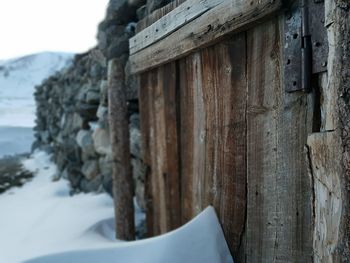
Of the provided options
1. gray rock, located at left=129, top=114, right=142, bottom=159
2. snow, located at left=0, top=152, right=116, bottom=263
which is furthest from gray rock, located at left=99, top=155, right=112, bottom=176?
gray rock, located at left=129, top=114, right=142, bottom=159

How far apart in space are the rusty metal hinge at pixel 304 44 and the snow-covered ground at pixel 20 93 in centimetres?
1243

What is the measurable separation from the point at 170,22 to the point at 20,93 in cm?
2532

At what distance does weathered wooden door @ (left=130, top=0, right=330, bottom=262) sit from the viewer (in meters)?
1.26

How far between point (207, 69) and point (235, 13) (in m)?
0.36

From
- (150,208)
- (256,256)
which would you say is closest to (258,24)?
(256,256)

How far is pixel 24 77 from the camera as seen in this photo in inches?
1035

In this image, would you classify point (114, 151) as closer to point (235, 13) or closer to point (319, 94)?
point (235, 13)

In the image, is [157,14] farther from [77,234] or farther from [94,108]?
[94,108]

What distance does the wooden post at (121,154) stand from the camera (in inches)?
104

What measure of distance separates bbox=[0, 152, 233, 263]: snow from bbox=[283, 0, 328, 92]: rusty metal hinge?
32.3 inches

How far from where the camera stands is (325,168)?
910 mm

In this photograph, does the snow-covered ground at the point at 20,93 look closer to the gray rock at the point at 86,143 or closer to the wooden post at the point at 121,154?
Answer: the gray rock at the point at 86,143

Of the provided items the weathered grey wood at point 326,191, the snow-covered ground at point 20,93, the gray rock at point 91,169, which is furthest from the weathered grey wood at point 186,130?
the snow-covered ground at point 20,93

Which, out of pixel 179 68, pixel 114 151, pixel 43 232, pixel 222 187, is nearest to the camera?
pixel 222 187
